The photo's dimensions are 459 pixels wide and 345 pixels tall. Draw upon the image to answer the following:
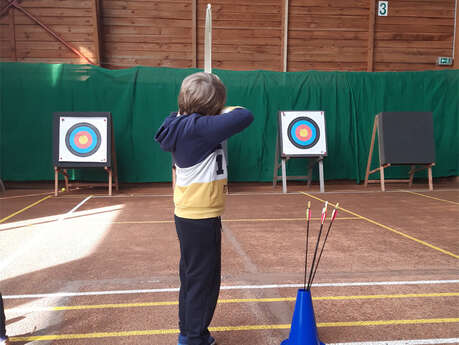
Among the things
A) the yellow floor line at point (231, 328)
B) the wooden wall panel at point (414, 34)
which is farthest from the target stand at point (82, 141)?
the wooden wall panel at point (414, 34)

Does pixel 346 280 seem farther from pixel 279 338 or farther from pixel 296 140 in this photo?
pixel 296 140

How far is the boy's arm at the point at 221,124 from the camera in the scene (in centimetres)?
104

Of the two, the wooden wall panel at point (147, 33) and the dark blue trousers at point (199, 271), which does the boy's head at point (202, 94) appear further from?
the wooden wall panel at point (147, 33)

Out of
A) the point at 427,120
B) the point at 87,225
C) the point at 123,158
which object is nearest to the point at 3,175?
the point at 123,158

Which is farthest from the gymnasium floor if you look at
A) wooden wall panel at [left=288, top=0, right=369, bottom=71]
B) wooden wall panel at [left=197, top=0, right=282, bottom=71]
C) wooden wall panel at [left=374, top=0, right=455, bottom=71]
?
wooden wall panel at [left=374, top=0, right=455, bottom=71]

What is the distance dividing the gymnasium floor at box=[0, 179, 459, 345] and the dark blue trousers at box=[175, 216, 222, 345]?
0.16 meters

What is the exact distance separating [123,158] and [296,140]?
2.48m

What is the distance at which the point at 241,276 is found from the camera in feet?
6.12

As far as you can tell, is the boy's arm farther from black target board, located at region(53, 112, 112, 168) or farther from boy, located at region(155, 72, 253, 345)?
black target board, located at region(53, 112, 112, 168)

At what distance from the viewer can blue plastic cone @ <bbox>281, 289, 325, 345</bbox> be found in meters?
1.14

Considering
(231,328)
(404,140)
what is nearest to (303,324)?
(231,328)

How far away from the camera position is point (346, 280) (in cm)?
181

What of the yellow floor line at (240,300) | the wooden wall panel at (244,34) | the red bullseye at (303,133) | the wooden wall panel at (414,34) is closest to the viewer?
the yellow floor line at (240,300)

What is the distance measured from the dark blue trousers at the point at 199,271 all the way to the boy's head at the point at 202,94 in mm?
329
